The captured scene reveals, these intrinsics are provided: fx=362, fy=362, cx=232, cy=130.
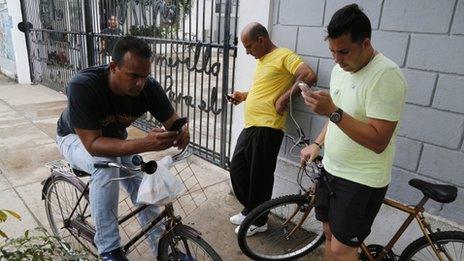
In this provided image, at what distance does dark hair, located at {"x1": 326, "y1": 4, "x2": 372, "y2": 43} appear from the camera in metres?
1.75

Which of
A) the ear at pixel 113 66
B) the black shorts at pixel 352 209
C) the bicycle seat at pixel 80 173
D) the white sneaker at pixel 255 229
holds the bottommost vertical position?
the white sneaker at pixel 255 229

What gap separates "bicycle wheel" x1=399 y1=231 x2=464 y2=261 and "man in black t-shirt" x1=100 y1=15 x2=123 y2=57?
5292mm

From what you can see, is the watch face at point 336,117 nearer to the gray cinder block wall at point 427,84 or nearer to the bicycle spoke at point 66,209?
the gray cinder block wall at point 427,84

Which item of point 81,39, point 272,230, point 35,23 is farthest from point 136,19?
point 35,23

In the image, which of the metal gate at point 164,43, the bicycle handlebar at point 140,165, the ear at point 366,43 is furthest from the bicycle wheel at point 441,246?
the metal gate at point 164,43

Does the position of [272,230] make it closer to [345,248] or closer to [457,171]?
[345,248]

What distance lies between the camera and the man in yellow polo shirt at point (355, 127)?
1.74m

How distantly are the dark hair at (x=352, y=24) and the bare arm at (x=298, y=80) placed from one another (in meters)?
1.09

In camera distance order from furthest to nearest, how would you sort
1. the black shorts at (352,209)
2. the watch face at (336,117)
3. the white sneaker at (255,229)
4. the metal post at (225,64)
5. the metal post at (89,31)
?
the metal post at (89,31) → the metal post at (225,64) → the white sneaker at (255,229) → the black shorts at (352,209) → the watch face at (336,117)

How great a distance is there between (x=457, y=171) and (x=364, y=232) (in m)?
0.92

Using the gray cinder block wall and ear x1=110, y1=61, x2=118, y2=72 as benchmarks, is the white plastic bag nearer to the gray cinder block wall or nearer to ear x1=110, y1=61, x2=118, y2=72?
ear x1=110, y1=61, x2=118, y2=72

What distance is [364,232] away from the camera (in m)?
2.07

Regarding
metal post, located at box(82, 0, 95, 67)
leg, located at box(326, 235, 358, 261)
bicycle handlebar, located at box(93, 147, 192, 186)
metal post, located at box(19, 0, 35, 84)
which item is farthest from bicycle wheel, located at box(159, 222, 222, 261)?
metal post, located at box(19, 0, 35, 84)

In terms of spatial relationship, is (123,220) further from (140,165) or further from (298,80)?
(298,80)
